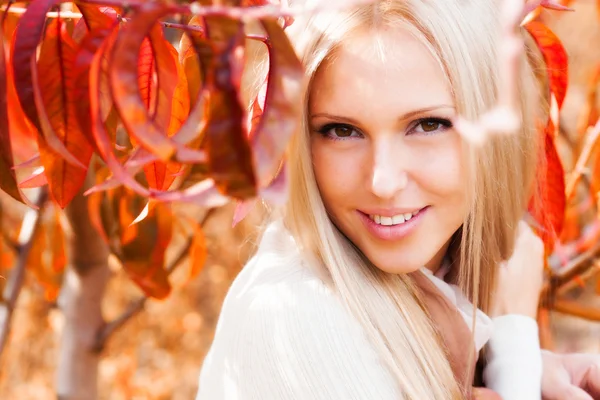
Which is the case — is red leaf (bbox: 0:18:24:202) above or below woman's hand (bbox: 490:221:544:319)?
above

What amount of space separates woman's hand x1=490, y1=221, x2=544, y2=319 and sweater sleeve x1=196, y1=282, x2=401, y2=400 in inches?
16.4

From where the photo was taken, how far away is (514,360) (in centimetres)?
119

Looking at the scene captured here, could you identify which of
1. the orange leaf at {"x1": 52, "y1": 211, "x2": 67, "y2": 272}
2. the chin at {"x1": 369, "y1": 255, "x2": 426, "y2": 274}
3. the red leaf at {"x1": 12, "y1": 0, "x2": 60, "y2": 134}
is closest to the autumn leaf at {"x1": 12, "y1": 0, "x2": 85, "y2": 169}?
the red leaf at {"x1": 12, "y1": 0, "x2": 60, "y2": 134}

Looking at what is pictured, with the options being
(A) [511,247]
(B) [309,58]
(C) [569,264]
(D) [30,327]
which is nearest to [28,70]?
(B) [309,58]

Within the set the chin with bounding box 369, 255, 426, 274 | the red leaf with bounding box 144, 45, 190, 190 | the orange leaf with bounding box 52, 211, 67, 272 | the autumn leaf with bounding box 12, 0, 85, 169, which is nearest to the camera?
the autumn leaf with bounding box 12, 0, 85, 169

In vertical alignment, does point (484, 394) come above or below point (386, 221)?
below

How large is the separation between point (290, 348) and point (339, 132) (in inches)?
11.0

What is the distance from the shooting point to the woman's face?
92 cm

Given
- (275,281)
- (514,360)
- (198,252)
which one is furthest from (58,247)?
(514,360)

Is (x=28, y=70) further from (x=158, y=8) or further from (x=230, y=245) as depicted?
(x=230, y=245)

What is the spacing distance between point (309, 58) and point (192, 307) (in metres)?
2.17

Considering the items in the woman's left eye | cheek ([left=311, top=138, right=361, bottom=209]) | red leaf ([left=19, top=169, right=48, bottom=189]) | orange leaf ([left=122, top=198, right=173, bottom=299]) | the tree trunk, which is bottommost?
the tree trunk

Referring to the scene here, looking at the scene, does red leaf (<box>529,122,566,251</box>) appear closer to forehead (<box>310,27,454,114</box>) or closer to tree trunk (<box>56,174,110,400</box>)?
forehead (<box>310,27,454,114</box>)

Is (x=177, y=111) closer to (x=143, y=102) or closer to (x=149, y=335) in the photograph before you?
(x=143, y=102)
